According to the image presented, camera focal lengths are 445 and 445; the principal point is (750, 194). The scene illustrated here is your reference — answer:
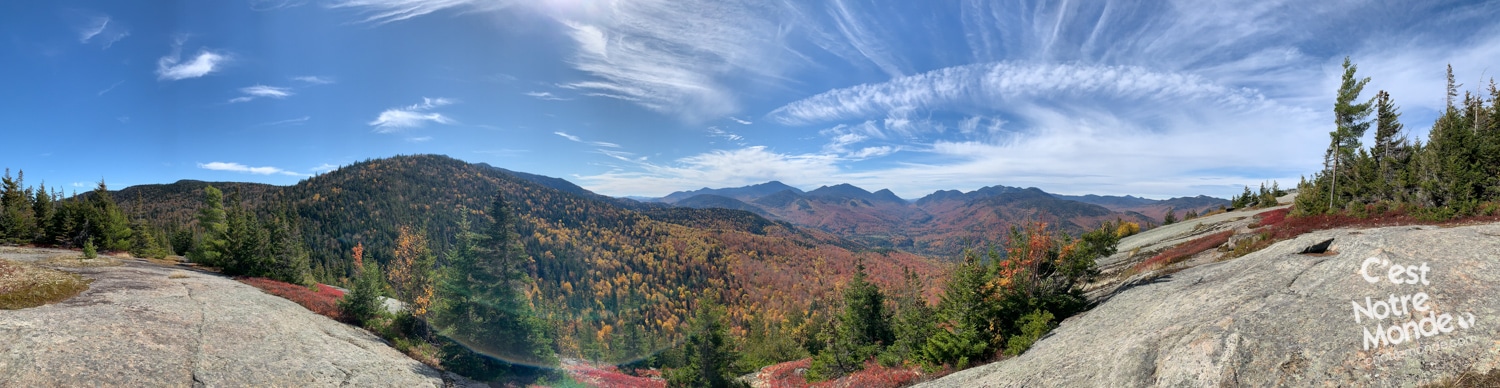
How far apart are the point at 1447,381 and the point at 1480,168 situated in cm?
4161

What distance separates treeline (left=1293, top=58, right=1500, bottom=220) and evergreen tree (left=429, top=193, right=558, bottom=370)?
53931 mm

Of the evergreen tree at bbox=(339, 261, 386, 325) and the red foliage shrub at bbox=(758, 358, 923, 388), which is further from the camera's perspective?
the evergreen tree at bbox=(339, 261, 386, 325)

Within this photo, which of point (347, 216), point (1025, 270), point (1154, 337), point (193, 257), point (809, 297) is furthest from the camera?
point (347, 216)

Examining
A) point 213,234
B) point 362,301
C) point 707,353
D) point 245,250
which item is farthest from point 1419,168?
point 213,234

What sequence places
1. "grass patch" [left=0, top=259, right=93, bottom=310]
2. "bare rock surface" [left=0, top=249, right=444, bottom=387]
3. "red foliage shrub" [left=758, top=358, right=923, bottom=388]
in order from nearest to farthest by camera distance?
"bare rock surface" [left=0, top=249, right=444, bottom=387]
"grass patch" [left=0, top=259, right=93, bottom=310]
"red foliage shrub" [left=758, top=358, right=923, bottom=388]

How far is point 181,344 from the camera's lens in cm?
1705

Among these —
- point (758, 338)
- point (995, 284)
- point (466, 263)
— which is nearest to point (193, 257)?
point (466, 263)

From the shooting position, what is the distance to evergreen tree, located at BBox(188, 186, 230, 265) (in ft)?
136

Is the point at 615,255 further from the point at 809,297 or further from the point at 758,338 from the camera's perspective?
the point at 758,338

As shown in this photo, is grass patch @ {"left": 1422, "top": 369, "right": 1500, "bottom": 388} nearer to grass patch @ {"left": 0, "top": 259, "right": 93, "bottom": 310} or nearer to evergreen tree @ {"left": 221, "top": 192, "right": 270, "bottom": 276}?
grass patch @ {"left": 0, "top": 259, "right": 93, "bottom": 310}

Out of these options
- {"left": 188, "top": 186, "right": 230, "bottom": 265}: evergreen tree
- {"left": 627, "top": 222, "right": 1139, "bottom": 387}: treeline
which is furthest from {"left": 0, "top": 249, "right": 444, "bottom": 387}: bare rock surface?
{"left": 188, "top": 186, "right": 230, "bottom": 265}: evergreen tree

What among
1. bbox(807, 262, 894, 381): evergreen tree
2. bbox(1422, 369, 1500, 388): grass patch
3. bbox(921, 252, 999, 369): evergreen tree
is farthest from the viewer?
bbox(807, 262, 894, 381): evergreen tree

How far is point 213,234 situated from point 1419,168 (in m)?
104

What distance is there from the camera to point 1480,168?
2850 cm
